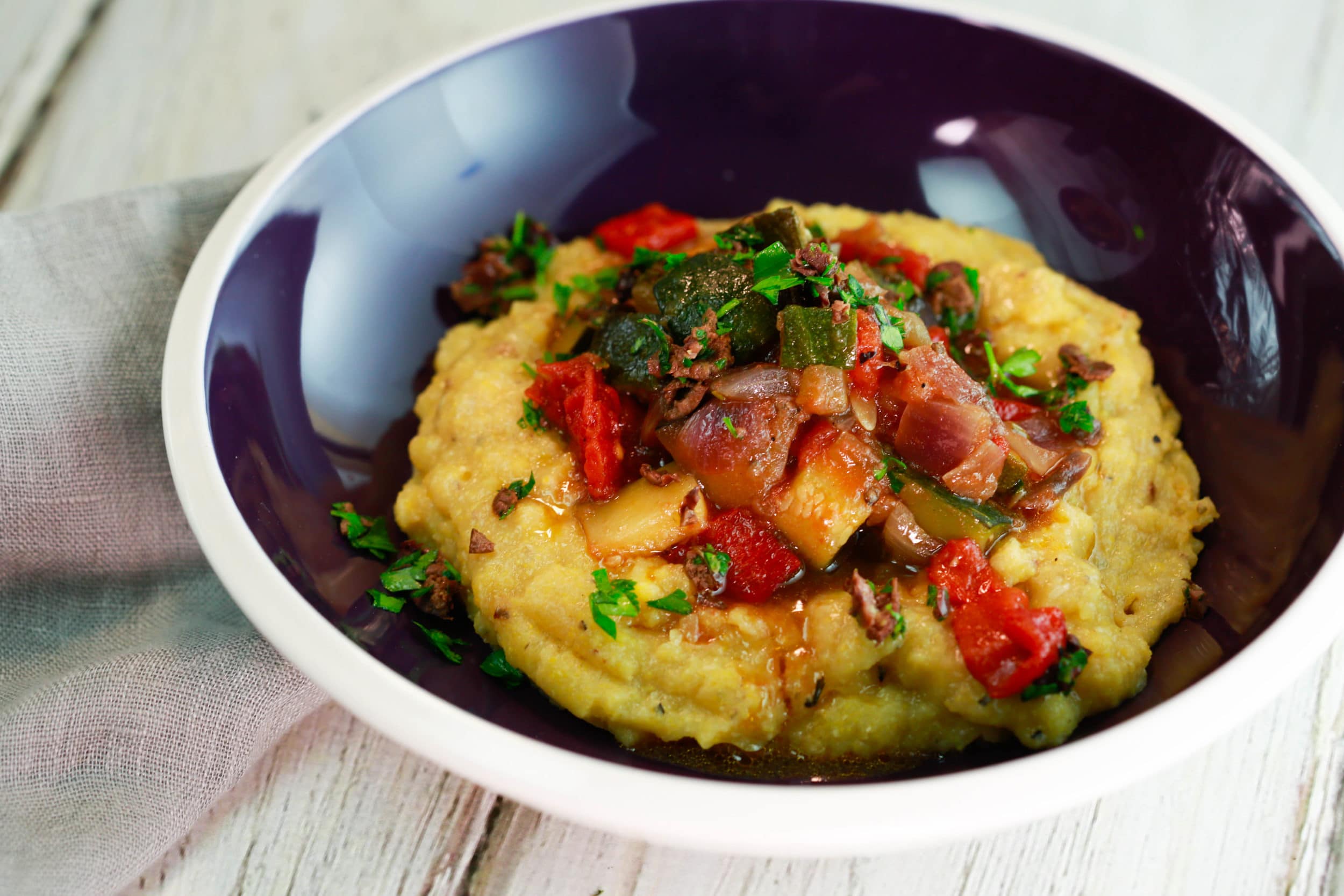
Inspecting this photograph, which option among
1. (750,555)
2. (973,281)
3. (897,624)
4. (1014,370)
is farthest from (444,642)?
(973,281)

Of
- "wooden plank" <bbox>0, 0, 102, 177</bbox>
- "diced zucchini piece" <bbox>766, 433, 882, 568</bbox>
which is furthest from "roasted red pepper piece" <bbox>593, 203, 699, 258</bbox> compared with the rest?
"wooden plank" <bbox>0, 0, 102, 177</bbox>

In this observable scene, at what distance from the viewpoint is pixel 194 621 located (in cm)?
392

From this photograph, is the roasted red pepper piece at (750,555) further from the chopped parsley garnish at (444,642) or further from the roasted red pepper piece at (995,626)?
the chopped parsley garnish at (444,642)

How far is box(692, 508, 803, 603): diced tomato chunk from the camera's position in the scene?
3.54 meters

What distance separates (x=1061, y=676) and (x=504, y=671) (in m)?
1.73

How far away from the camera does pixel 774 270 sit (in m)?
3.74

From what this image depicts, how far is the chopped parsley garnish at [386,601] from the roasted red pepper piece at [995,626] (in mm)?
1762

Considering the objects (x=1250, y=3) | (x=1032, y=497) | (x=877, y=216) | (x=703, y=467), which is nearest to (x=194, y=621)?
(x=703, y=467)

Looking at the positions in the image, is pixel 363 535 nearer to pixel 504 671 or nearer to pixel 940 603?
pixel 504 671

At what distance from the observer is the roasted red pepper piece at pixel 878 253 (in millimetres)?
4426

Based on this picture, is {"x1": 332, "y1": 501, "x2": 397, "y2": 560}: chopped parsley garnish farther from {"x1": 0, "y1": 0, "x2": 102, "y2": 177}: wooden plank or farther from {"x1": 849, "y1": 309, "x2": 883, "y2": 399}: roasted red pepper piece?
{"x1": 0, "y1": 0, "x2": 102, "y2": 177}: wooden plank

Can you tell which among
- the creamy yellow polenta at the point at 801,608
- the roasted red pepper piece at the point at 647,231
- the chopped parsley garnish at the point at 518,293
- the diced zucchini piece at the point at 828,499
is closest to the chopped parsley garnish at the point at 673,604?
the creamy yellow polenta at the point at 801,608

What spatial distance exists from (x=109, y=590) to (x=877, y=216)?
12.1 feet

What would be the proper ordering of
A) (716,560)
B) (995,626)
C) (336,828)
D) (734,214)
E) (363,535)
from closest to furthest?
(995,626) → (716,560) → (336,828) → (363,535) → (734,214)
